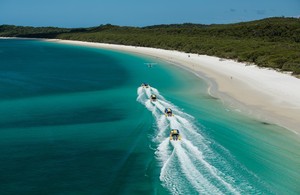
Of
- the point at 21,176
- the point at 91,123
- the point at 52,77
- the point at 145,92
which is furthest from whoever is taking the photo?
the point at 52,77

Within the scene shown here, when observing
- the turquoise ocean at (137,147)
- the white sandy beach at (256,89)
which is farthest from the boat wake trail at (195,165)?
the white sandy beach at (256,89)

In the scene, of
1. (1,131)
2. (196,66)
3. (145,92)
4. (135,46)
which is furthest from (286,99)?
(135,46)

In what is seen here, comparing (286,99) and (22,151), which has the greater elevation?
(286,99)

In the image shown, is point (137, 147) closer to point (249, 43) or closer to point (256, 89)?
point (256, 89)

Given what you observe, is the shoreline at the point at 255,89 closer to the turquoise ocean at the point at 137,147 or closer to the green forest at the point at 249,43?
the turquoise ocean at the point at 137,147

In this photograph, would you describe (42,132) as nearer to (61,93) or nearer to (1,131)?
(1,131)

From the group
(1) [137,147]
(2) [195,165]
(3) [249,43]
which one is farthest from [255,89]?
(3) [249,43]
